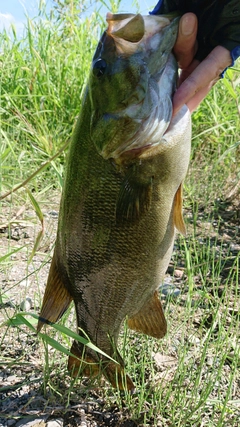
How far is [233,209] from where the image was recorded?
4164mm

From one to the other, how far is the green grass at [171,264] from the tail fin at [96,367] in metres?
0.06

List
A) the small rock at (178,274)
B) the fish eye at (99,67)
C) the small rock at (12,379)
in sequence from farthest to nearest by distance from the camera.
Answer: the small rock at (178,274) < the small rock at (12,379) < the fish eye at (99,67)

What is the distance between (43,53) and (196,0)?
353 cm

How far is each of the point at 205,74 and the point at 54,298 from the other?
3.10 ft

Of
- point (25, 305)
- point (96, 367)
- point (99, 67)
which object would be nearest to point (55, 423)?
point (96, 367)

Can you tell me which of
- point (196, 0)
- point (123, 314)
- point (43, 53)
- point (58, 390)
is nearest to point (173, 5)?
point (196, 0)

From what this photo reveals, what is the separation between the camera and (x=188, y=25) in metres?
1.79

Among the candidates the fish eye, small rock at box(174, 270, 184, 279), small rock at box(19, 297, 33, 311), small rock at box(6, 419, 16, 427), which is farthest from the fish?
small rock at box(174, 270, 184, 279)

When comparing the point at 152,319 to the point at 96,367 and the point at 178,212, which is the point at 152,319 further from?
the point at 178,212

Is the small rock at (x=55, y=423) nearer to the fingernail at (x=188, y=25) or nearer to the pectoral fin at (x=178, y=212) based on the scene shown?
the pectoral fin at (x=178, y=212)

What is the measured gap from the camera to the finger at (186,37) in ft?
5.87

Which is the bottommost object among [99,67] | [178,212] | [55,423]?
[55,423]

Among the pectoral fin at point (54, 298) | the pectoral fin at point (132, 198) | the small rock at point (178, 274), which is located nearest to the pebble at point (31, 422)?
the pectoral fin at point (54, 298)

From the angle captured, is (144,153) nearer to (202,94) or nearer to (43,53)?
(202,94)
